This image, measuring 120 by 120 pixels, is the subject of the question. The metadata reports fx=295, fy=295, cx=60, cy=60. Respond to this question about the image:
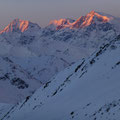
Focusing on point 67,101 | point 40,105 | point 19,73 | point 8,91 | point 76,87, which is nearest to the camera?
point 67,101

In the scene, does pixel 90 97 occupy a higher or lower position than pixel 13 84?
lower

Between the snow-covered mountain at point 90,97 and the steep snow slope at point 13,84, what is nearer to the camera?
the snow-covered mountain at point 90,97

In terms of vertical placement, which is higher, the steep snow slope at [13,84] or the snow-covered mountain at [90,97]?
the steep snow slope at [13,84]

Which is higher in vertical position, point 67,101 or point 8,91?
point 8,91

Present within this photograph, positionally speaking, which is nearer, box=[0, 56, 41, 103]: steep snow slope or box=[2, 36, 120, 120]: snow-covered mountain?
box=[2, 36, 120, 120]: snow-covered mountain

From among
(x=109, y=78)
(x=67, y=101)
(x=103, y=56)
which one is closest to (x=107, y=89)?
(x=109, y=78)

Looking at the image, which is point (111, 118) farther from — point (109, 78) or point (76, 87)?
point (76, 87)

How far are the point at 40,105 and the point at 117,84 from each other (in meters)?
10.1

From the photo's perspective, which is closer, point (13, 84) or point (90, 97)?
point (90, 97)

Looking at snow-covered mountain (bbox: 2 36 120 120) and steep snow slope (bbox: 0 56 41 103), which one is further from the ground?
steep snow slope (bbox: 0 56 41 103)

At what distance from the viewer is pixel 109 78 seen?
22.5 meters

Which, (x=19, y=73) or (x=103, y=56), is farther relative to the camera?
(x=19, y=73)

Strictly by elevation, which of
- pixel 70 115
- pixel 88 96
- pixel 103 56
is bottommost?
pixel 70 115

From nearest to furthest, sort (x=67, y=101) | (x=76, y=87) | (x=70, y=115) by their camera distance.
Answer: (x=70, y=115) < (x=67, y=101) < (x=76, y=87)
